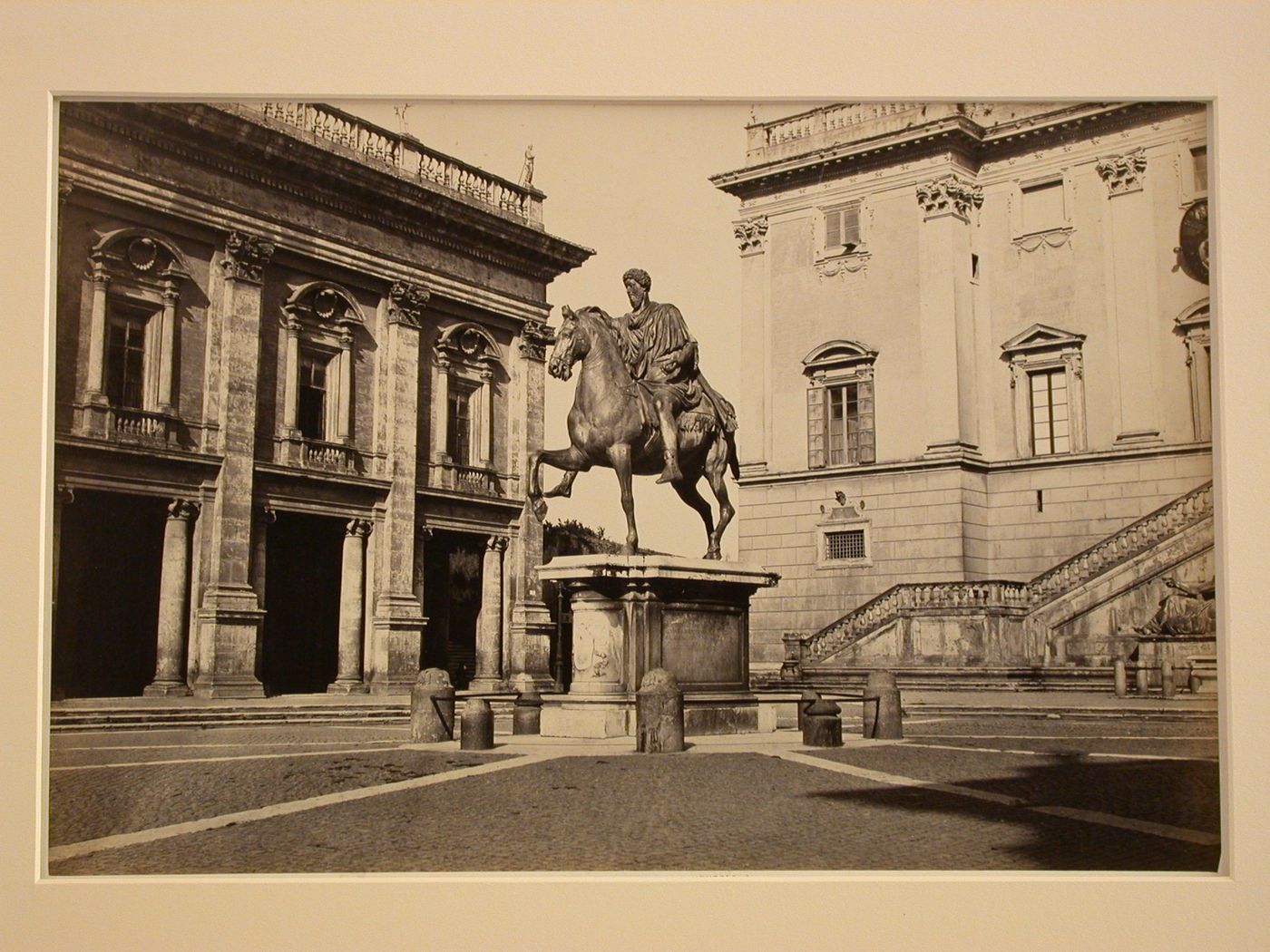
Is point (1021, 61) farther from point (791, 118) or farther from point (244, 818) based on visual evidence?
point (244, 818)

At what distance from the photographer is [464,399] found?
16766 mm

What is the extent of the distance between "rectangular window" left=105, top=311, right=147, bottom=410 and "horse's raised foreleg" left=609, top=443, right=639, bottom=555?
15.4ft

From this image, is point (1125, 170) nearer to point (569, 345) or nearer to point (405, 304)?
point (569, 345)

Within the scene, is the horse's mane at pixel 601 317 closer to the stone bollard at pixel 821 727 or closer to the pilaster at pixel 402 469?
the stone bollard at pixel 821 727

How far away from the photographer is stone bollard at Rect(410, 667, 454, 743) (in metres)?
13.0

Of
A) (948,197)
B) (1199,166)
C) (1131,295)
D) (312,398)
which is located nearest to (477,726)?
(312,398)

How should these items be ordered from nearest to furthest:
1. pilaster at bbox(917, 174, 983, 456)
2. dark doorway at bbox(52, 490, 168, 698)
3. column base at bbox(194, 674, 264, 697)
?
dark doorway at bbox(52, 490, 168, 698)
column base at bbox(194, 674, 264, 697)
pilaster at bbox(917, 174, 983, 456)

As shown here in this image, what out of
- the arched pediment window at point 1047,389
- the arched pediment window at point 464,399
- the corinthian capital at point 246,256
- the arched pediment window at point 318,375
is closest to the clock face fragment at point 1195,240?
the arched pediment window at point 1047,389

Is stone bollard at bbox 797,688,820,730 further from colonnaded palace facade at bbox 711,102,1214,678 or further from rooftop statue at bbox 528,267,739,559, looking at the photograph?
rooftop statue at bbox 528,267,739,559

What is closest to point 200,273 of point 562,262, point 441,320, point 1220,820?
point 441,320

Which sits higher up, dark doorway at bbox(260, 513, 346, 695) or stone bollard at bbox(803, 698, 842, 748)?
dark doorway at bbox(260, 513, 346, 695)

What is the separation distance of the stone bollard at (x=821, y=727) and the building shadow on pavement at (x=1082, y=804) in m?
0.84

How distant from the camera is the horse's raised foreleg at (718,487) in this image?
13.5m

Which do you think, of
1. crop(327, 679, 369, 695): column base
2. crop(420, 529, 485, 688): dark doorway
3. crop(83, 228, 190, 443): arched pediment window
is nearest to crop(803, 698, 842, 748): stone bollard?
crop(420, 529, 485, 688): dark doorway
